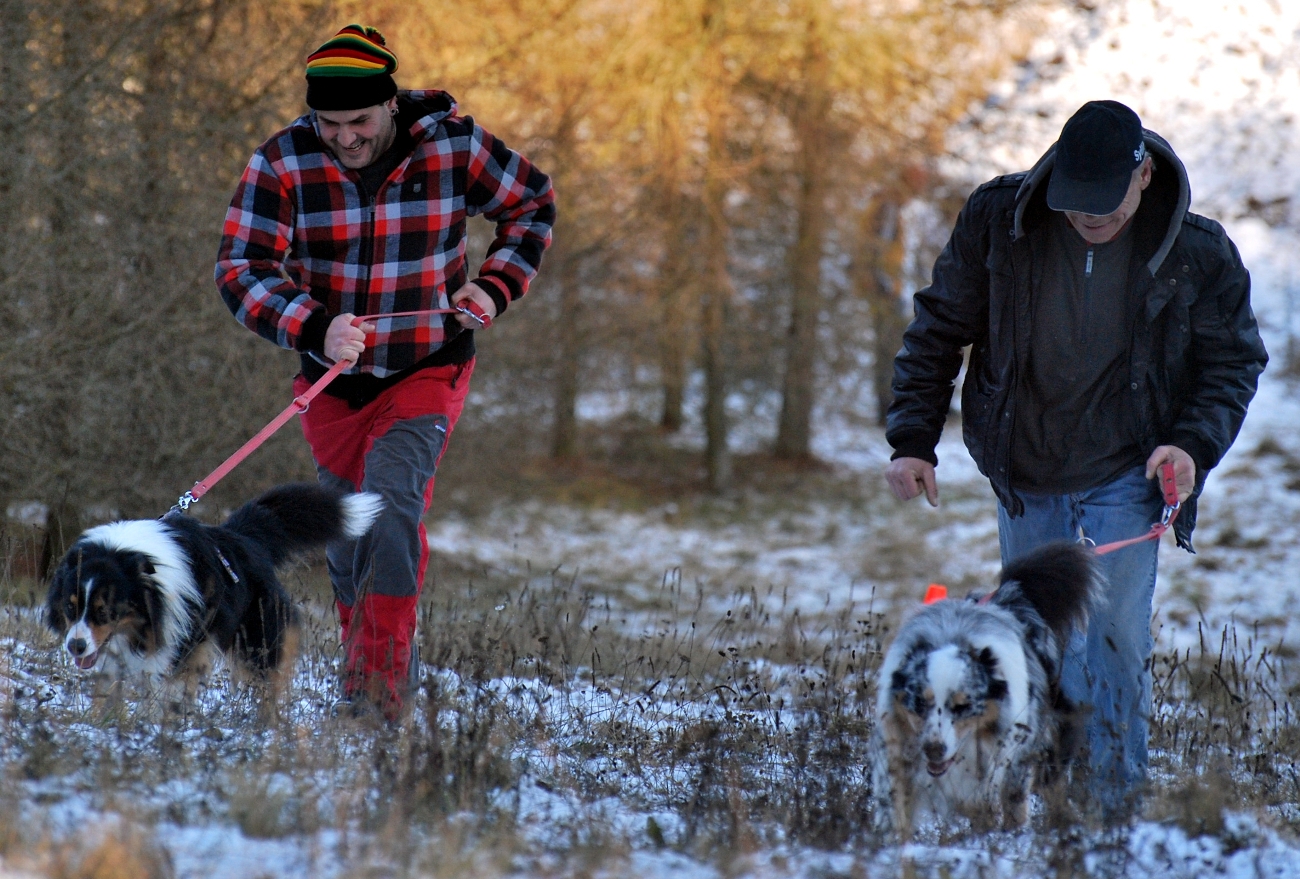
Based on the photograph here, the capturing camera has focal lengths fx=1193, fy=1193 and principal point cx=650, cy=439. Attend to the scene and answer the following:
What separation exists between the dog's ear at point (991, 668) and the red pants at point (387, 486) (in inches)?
77.1

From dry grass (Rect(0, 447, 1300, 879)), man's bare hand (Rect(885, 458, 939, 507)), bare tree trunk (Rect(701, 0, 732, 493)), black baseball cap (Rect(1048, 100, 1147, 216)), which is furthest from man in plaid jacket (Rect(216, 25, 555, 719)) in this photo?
bare tree trunk (Rect(701, 0, 732, 493))

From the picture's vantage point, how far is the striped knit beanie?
4.18 metres

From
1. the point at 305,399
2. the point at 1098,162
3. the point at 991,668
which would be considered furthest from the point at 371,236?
the point at 991,668

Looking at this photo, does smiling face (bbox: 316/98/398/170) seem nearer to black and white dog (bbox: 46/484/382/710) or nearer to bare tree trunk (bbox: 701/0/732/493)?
black and white dog (bbox: 46/484/382/710)

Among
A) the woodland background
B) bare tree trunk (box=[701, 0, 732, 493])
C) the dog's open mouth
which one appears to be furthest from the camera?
bare tree trunk (box=[701, 0, 732, 493])

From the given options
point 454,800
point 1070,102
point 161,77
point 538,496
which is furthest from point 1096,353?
point 1070,102

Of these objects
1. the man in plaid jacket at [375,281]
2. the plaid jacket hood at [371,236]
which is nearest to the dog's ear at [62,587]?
the man in plaid jacket at [375,281]

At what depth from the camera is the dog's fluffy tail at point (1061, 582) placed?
12.7 feet

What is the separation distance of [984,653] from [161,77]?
9025 millimetres

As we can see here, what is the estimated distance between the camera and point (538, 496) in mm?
17641

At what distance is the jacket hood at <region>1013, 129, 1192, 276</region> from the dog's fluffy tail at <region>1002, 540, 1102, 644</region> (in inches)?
39.8

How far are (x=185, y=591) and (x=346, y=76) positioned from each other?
6.56ft

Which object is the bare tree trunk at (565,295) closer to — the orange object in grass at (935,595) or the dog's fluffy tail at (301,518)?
the dog's fluffy tail at (301,518)

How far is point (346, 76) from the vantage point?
13.7 feet
